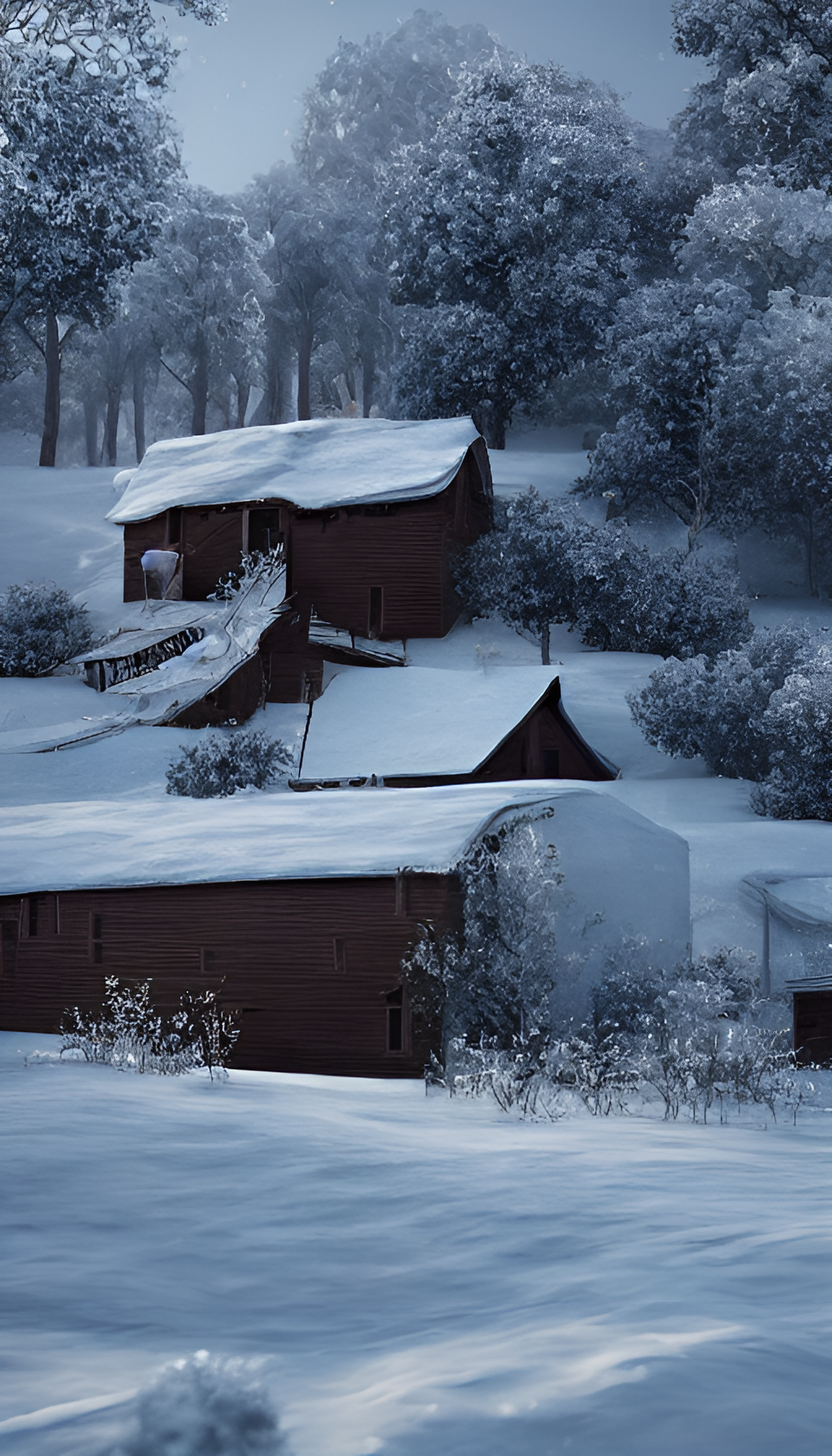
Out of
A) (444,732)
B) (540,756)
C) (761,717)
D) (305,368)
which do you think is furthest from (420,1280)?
(305,368)

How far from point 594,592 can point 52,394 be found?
2946 centimetres

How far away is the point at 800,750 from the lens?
29922 millimetres

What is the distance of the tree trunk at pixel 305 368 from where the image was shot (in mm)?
66312

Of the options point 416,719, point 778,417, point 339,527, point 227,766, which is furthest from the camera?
point 778,417

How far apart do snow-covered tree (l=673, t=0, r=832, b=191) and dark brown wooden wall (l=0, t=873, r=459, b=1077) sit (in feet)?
146

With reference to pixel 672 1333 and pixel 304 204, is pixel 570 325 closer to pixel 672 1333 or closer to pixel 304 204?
pixel 304 204

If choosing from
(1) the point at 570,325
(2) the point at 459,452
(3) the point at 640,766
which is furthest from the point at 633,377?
(3) the point at 640,766

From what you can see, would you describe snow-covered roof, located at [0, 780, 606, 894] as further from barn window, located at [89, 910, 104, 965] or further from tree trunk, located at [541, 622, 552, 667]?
tree trunk, located at [541, 622, 552, 667]

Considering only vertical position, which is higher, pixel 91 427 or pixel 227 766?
pixel 91 427

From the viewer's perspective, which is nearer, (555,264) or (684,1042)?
(684,1042)

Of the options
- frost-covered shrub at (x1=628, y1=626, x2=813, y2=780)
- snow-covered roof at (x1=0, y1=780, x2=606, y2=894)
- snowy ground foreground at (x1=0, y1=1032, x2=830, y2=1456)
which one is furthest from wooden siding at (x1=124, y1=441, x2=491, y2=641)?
snowy ground foreground at (x1=0, y1=1032, x2=830, y2=1456)

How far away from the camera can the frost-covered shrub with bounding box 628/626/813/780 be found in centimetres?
3272

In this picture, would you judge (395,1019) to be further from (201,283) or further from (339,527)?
(201,283)

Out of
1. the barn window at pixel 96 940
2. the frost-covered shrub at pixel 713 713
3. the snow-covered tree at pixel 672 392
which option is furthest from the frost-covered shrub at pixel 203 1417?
the snow-covered tree at pixel 672 392
